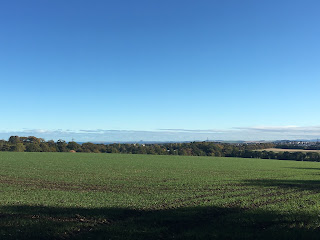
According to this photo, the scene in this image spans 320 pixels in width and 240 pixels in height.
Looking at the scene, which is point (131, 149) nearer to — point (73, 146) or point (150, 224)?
point (73, 146)

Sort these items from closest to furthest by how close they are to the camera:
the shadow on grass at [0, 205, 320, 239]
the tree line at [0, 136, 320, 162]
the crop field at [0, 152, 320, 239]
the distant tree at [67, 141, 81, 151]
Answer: the shadow on grass at [0, 205, 320, 239] < the crop field at [0, 152, 320, 239] < the tree line at [0, 136, 320, 162] < the distant tree at [67, 141, 81, 151]

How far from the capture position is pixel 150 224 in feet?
37.1

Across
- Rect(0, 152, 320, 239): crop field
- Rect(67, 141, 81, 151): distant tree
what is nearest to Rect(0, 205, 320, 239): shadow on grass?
Rect(0, 152, 320, 239): crop field

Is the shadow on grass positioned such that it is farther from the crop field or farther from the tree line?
the tree line

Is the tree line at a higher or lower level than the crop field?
lower

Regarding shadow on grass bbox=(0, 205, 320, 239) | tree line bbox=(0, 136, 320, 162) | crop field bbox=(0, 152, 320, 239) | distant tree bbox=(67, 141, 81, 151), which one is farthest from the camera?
distant tree bbox=(67, 141, 81, 151)

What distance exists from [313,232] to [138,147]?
115 meters

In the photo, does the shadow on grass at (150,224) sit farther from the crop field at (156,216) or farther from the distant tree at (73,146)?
the distant tree at (73,146)

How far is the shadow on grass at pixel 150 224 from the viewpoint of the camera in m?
9.56

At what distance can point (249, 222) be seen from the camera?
11.7m

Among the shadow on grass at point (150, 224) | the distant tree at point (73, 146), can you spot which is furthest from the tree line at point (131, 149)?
the shadow on grass at point (150, 224)

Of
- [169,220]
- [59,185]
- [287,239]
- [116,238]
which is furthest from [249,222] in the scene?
[59,185]

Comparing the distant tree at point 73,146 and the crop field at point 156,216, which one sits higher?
the crop field at point 156,216

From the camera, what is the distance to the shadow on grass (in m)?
9.56
